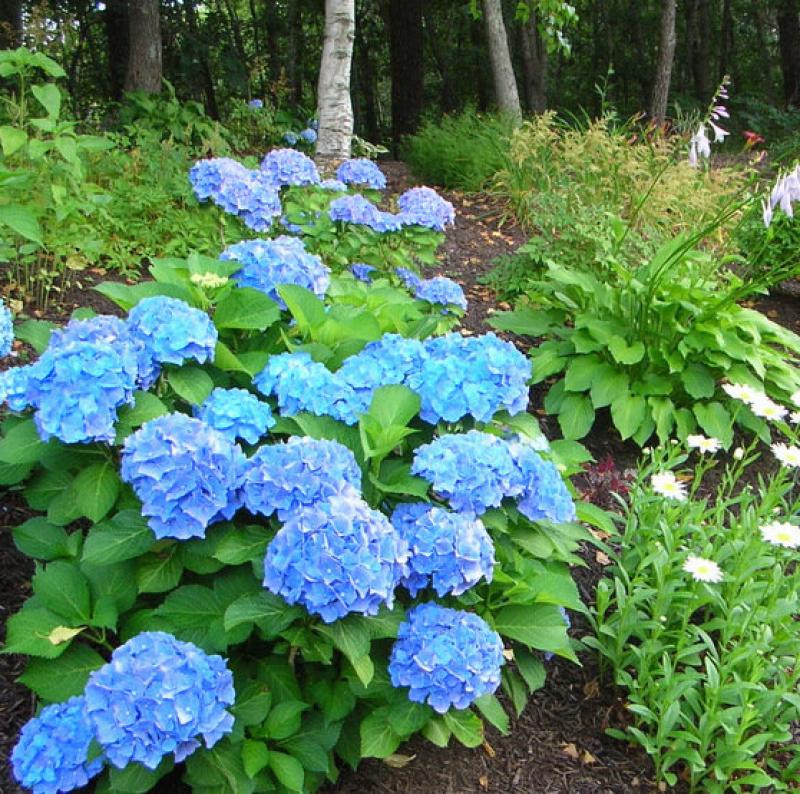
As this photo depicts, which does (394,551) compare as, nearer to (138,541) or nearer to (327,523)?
(327,523)

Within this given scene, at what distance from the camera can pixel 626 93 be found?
19.0 m

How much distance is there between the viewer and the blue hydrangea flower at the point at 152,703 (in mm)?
1574

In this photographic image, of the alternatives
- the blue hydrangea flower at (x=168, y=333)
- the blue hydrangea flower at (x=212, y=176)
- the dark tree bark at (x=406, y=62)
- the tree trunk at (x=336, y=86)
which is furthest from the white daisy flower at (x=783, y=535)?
the dark tree bark at (x=406, y=62)

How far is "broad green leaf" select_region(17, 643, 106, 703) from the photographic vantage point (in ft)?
6.46

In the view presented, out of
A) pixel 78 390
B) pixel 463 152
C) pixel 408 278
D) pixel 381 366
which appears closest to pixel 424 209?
pixel 408 278

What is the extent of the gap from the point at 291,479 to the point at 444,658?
0.52 m

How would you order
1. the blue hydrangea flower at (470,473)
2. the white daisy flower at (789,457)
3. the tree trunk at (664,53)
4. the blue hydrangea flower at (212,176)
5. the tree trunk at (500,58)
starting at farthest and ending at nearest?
the tree trunk at (664,53) < the tree trunk at (500,58) < the blue hydrangea flower at (212,176) < the white daisy flower at (789,457) < the blue hydrangea flower at (470,473)

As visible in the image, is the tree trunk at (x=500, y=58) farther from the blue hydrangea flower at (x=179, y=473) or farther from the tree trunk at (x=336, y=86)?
the blue hydrangea flower at (x=179, y=473)

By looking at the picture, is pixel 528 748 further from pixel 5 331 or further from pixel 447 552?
pixel 5 331

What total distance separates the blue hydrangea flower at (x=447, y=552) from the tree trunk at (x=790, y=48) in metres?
15.6

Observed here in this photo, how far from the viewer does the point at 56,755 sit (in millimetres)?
1757

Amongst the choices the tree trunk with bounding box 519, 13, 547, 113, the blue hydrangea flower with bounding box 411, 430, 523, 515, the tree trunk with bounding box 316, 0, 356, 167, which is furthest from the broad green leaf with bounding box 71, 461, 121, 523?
the tree trunk with bounding box 519, 13, 547, 113

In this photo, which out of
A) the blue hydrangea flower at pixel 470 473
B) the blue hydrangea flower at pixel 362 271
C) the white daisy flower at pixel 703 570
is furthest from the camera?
the blue hydrangea flower at pixel 362 271

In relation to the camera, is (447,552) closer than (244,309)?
Yes
